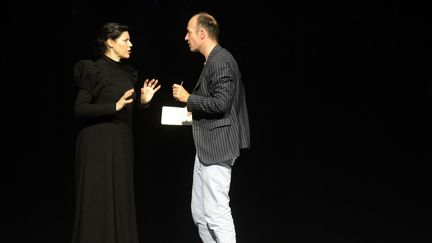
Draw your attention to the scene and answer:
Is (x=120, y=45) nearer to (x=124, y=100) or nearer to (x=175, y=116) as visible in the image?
(x=124, y=100)

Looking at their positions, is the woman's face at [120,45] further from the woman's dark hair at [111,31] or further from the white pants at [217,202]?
the white pants at [217,202]

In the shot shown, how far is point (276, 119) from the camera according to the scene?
137 inches

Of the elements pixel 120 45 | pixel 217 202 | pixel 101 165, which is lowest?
pixel 217 202

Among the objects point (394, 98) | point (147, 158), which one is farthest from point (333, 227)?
point (147, 158)

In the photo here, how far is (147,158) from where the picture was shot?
321 cm

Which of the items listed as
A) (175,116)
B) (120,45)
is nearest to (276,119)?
(175,116)

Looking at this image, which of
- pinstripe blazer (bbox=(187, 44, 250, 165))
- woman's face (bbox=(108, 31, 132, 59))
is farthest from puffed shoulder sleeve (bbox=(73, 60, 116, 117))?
pinstripe blazer (bbox=(187, 44, 250, 165))

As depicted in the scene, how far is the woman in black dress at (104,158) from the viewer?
2314 mm

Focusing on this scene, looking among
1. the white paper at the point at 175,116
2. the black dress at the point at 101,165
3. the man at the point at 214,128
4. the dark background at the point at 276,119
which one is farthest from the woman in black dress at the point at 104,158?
the dark background at the point at 276,119

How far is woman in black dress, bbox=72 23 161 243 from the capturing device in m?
2.31

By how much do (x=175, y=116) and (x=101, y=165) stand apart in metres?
0.36

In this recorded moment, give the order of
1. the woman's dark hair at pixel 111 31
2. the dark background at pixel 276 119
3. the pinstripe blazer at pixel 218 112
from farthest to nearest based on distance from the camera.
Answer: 1. the dark background at pixel 276 119
2. the woman's dark hair at pixel 111 31
3. the pinstripe blazer at pixel 218 112

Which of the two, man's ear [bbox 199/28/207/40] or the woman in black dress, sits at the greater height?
man's ear [bbox 199/28/207/40]

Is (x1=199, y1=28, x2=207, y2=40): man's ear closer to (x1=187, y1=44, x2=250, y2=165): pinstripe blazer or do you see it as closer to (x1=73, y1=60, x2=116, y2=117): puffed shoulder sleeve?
(x1=187, y1=44, x2=250, y2=165): pinstripe blazer
